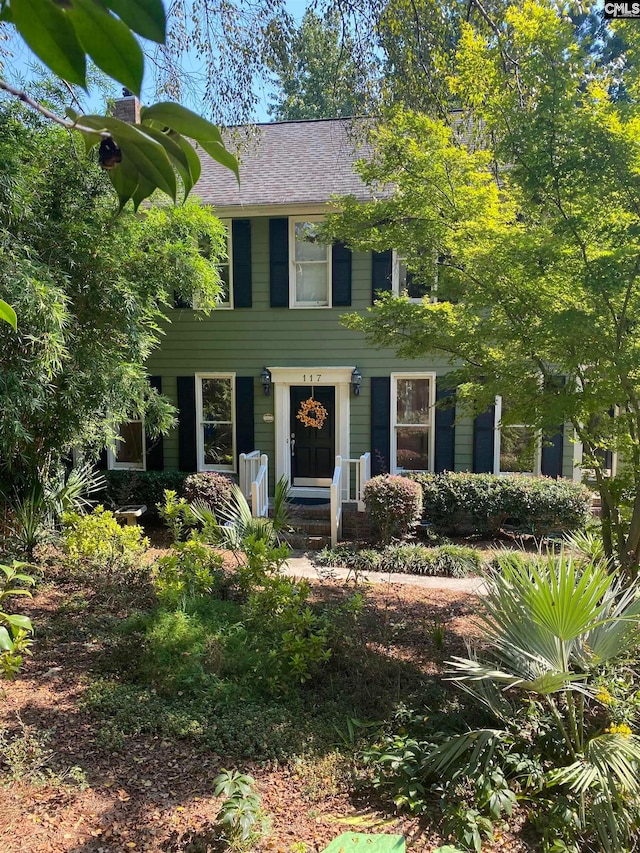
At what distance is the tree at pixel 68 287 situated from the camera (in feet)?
15.3

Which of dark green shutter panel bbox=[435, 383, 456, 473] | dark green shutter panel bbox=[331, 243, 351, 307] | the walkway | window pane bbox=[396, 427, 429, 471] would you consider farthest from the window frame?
dark green shutter panel bbox=[435, 383, 456, 473]

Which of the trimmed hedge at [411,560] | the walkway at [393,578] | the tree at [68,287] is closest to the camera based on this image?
the tree at [68,287]

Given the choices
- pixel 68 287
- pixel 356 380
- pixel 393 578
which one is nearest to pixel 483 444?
pixel 356 380

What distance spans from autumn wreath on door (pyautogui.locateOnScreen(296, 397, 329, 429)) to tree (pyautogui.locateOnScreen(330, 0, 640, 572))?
4.71 meters

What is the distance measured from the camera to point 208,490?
8570 millimetres

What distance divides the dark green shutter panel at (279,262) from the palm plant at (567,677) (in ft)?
24.7

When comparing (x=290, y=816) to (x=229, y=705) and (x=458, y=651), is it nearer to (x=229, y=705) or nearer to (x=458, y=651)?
(x=229, y=705)

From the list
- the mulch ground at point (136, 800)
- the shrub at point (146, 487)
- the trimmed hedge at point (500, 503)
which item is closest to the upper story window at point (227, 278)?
the shrub at point (146, 487)

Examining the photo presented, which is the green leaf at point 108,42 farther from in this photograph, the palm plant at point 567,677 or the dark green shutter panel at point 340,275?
the dark green shutter panel at point 340,275

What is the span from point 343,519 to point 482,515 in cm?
209

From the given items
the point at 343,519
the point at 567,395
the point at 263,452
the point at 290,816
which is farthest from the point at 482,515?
the point at 290,816

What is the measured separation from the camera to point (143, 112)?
581 mm

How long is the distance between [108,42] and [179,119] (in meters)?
0.10

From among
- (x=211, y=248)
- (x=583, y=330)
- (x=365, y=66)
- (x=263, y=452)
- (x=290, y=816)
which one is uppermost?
(x=365, y=66)
